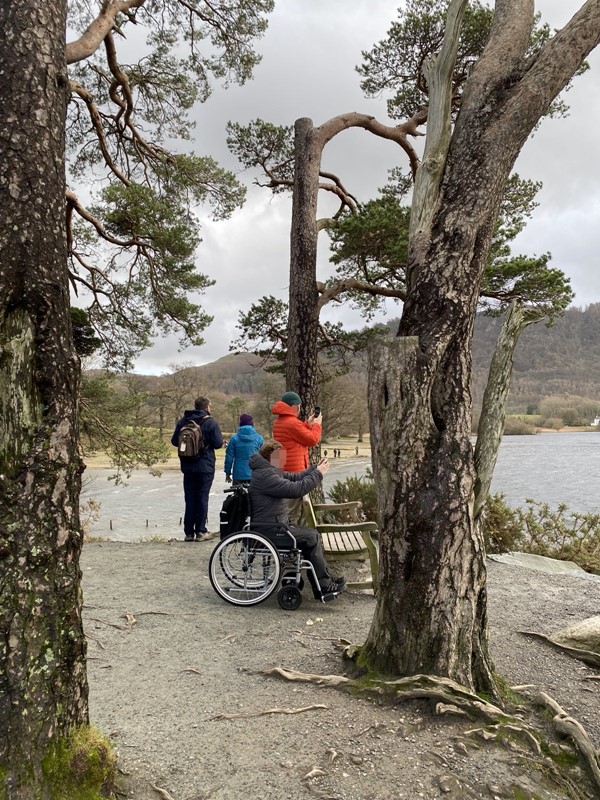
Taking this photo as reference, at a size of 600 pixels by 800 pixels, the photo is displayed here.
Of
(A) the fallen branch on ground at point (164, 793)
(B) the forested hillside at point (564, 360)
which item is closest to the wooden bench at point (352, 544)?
(A) the fallen branch on ground at point (164, 793)

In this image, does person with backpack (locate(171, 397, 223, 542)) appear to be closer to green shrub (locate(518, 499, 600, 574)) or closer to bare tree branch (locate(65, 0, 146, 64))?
bare tree branch (locate(65, 0, 146, 64))

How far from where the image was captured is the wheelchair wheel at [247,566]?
4605mm

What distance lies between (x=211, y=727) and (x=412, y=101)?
29.3 ft

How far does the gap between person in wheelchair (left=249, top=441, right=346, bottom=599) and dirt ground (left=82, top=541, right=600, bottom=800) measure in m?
0.29

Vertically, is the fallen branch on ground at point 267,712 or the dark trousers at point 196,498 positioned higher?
the dark trousers at point 196,498

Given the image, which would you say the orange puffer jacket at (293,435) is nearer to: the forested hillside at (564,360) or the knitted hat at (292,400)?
the knitted hat at (292,400)

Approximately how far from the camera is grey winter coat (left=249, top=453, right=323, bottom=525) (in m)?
4.61

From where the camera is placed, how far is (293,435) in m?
5.51

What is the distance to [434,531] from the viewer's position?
2.93 metres

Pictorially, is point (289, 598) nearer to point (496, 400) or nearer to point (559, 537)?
point (496, 400)

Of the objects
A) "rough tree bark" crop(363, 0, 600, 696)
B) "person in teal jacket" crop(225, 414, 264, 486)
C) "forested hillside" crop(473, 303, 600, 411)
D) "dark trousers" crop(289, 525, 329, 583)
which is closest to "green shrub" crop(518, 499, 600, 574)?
"person in teal jacket" crop(225, 414, 264, 486)

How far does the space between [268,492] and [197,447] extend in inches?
98.4

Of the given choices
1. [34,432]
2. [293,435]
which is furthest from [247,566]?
[34,432]

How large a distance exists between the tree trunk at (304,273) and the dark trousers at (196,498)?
1.64 meters
